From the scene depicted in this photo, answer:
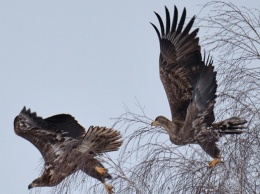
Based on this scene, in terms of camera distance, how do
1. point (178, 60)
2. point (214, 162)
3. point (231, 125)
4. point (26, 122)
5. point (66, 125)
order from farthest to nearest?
point (26, 122) < point (178, 60) < point (66, 125) < point (231, 125) < point (214, 162)

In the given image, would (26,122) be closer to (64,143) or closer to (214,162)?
(64,143)

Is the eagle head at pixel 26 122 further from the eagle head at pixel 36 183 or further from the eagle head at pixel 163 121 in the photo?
the eagle head at pixel 163 121

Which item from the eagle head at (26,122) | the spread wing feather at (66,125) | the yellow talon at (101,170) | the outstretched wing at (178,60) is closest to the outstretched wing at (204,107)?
the outstretched wing at (178,60)

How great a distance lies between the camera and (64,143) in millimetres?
9805

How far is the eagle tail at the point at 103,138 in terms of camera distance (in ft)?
31.0

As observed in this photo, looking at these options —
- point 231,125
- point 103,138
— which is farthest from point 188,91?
point 231,125

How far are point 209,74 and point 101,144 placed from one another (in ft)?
5.22

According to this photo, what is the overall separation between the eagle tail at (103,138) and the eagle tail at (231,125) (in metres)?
1.39

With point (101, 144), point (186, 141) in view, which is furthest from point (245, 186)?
point (101, 144)

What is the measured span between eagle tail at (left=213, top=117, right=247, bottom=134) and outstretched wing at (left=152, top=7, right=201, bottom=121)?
80 cm

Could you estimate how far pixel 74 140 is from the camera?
30.9ft

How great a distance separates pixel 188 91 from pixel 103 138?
3.87 feet

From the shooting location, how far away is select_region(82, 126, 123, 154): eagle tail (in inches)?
372

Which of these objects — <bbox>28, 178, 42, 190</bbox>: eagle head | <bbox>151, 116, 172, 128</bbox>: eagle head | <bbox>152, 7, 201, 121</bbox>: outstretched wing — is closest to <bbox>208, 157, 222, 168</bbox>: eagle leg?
<bbox>151, 116, 172, 128</bbox>: eagle head
